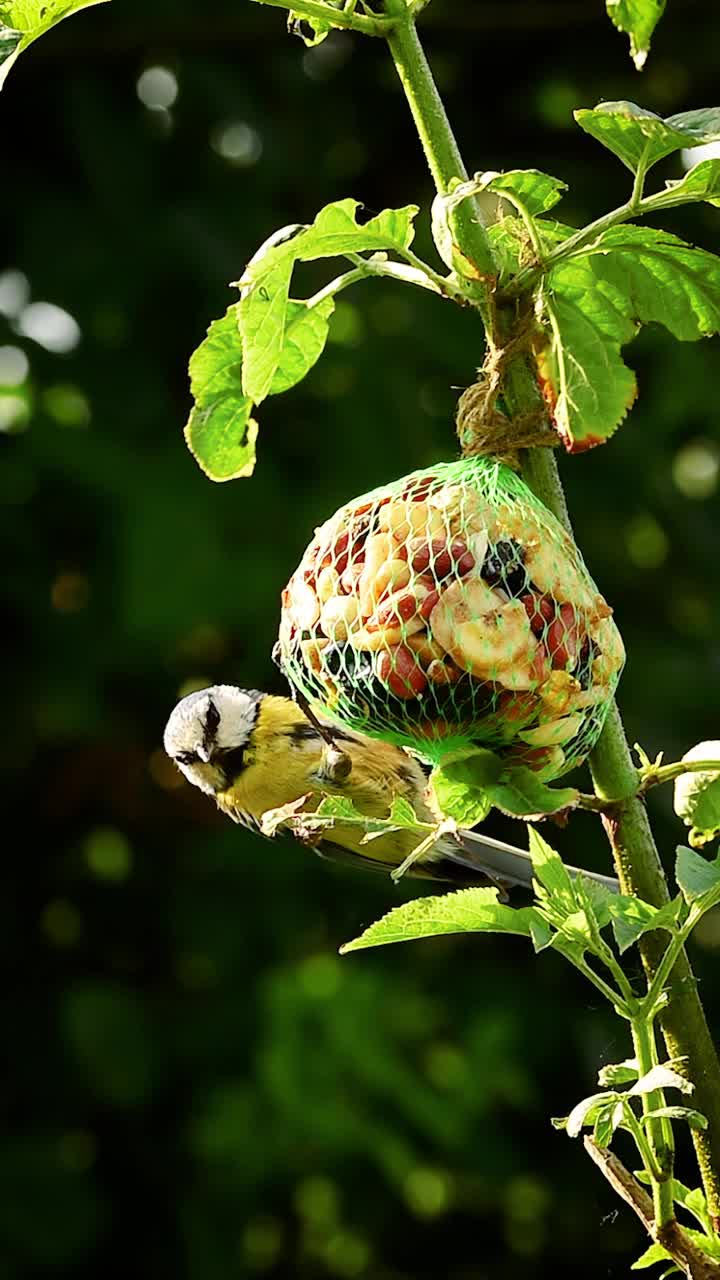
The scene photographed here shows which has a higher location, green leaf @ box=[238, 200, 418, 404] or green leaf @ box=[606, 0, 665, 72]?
green leaf @ box=[606, 0, 665, 72]

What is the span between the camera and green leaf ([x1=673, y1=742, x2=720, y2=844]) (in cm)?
108

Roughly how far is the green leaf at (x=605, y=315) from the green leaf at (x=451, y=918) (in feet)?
1.00

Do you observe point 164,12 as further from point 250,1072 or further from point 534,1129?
point 534,1129

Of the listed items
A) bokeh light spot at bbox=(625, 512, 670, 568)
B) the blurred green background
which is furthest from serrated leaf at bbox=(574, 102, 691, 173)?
bokeh light spot at bbox=(625, 512, 670, 568)

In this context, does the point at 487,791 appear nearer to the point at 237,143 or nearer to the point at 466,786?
the point at 466,786

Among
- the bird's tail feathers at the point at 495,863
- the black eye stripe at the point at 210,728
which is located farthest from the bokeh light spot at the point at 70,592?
the bird's tail feathers at the point at 495,863

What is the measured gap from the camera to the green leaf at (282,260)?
104cm

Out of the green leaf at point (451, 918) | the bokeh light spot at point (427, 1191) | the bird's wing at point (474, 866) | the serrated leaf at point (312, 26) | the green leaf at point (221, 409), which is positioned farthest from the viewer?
the bokeh light spot at point (427, 1191)

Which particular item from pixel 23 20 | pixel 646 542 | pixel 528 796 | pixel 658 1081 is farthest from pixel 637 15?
pixel 646 542

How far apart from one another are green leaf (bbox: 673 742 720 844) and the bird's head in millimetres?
1174

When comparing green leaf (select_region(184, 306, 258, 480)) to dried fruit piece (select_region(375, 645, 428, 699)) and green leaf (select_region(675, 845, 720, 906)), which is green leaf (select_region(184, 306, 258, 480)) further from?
green leaf (select_region(675, 845, 720, 906))

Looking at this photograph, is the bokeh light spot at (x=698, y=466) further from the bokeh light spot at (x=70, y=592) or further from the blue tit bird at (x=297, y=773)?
the blue tit bird at (x=297, y=773)

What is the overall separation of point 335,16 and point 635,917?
586 millimetres

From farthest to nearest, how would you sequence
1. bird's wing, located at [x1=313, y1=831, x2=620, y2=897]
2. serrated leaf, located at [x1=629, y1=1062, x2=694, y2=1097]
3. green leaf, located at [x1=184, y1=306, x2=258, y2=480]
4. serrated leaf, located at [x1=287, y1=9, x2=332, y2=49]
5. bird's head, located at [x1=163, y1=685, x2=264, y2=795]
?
bird's head, located at [x1=163, y1=685, x2=264, y2=795]
bird's wing, located at [x1=313, y1=831, x2=620, y2=897]
green leaf, located at [x1=184, y1=306, x2=258, y2=480]
serrated leaf, located at [x1=287, y1=9, x2=332, y2=49]
serrated leaf, located at [x1=629, y1=1062, x2=694, y2=1097]
